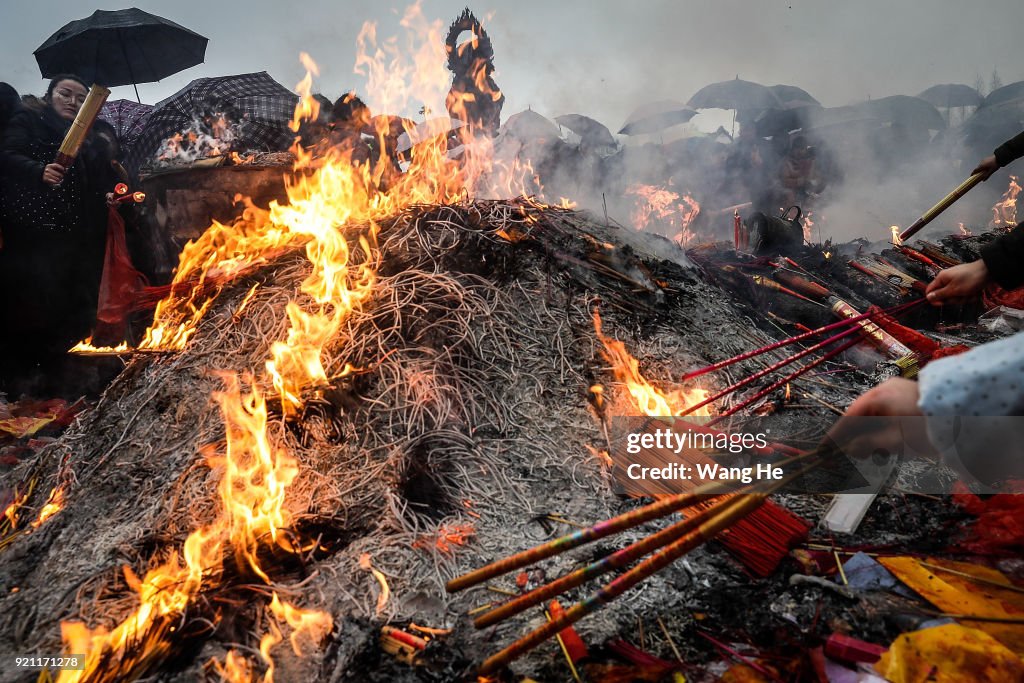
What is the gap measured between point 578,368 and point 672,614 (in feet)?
7.84

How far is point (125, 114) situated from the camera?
10914 millimetres

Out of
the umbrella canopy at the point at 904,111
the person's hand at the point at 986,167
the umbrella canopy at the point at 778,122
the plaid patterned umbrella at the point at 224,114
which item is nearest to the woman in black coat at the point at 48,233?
the plaid patterned umbrella at the point at 224,114

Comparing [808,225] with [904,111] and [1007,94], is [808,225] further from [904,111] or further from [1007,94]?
[1007,94]

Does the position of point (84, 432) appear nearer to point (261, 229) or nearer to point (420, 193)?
point (261, 229)

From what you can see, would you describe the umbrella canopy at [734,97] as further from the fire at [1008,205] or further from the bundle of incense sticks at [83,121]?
the bundle of incense sticks at [83,121]

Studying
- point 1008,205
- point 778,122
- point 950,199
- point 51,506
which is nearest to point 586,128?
point 778,122

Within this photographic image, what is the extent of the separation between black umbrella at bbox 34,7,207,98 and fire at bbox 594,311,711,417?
35.2ft

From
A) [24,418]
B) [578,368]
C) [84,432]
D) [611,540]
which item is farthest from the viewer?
[24,418]

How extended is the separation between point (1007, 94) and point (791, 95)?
8052 millimetres

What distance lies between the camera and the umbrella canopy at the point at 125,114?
1018 cm

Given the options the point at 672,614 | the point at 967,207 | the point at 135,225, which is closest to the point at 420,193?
the point at 135,225

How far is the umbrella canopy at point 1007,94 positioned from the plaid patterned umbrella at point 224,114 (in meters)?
27.7

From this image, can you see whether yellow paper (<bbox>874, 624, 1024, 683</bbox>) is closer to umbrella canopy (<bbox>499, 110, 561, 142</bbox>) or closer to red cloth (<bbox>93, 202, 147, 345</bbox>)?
red cloth (<bbox>93, 202, 147, 345</bbox>)

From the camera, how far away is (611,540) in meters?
A: 3.16
